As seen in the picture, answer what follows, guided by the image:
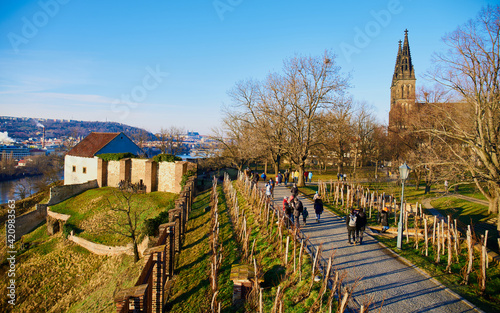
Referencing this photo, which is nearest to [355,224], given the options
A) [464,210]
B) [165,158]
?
[464,210]

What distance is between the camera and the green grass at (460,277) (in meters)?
6.74

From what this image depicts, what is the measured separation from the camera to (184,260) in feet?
38.5

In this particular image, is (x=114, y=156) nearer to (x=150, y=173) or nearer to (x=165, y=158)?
(x=150, y=173)

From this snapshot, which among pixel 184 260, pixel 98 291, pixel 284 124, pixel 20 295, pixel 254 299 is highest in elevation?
pixel 284 124

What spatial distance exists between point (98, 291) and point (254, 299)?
11.4 metres

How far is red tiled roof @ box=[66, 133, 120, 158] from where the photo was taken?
36000 millimetres

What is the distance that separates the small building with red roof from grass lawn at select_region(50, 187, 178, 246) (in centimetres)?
416

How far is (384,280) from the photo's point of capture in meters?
7.54

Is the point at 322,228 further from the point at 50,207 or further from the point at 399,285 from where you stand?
the point at 50,207

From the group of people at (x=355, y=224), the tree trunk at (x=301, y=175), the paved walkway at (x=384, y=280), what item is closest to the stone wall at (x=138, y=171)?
the tree trunk at (x=301, y=175)

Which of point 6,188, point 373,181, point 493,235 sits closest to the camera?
point 493,235

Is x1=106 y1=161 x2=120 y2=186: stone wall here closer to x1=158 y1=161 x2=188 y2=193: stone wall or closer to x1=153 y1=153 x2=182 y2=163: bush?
x1=153 y1=153 x2=182 y2=163: bush

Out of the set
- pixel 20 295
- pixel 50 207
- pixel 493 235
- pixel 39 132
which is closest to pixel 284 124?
pixel 493 235

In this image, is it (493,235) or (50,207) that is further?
(50,207)
